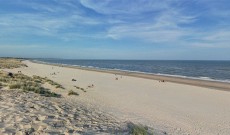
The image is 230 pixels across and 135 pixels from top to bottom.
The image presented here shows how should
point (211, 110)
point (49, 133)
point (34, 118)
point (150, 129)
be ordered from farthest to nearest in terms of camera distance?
point (211, 110), point (150, 129), point (34, 118), point (49, 133)

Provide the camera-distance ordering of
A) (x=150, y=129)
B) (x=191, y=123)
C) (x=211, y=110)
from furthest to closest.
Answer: (x=211, y=110) < (x=191, y=123) < (x=150, y=129)

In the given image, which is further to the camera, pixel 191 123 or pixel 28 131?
pixel 191 123

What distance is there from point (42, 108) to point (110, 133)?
3.79 m

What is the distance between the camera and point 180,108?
16062mm

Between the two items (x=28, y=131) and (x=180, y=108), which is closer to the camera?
(x=28, y=131)

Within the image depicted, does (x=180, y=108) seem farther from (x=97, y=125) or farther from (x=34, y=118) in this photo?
(x=34, y=118)

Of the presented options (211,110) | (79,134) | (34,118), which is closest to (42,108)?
(34,118)

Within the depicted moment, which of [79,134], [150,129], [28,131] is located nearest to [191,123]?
[150,129]

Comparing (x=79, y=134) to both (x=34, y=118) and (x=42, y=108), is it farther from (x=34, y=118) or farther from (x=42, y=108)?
(x=42, y=108)

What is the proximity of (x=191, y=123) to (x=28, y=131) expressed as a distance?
763cm

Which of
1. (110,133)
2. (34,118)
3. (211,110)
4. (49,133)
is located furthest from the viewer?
(211,110)

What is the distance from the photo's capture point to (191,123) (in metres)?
12.2

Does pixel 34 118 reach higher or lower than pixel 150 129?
higher

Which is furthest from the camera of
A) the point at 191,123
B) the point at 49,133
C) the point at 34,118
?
the point at 191,123
